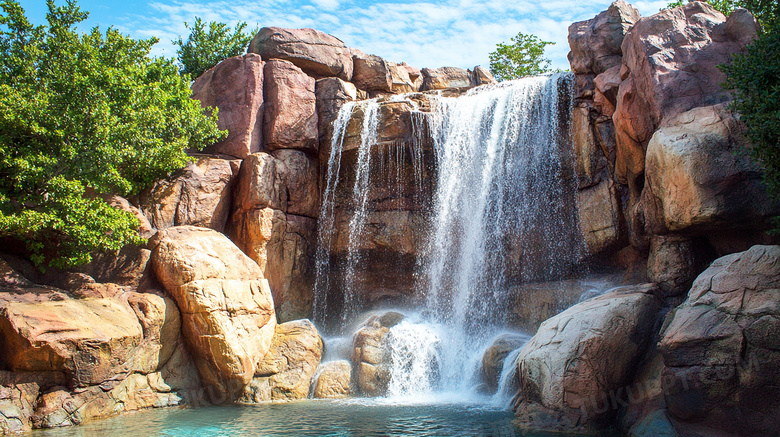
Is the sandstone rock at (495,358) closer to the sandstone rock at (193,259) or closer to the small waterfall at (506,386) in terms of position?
the small waterfall at (506,386)

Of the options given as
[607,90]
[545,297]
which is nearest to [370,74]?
[607,90]

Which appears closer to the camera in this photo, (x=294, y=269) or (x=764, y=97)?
(x=764, y=97)

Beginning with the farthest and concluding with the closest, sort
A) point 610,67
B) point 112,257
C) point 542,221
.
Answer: point 542,221 → point 610,67 → point 112,257

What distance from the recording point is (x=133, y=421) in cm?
959

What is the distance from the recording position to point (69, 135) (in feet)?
38.2

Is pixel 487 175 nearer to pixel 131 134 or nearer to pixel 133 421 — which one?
pixel 131 134

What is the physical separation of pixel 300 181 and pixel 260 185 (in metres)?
1.65

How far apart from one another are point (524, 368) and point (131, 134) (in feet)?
34.0

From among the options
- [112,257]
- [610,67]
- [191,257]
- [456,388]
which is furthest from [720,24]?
[112,257]

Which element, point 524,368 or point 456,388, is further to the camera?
point 456,388

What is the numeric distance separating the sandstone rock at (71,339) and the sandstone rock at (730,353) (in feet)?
31.0

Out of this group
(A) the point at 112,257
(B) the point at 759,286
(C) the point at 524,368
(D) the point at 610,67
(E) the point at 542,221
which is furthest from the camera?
(E) the point at 542,221

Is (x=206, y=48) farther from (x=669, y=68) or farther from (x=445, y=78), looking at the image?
(x=669, y=68)

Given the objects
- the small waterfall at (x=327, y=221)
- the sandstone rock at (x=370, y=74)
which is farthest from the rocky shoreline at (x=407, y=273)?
the sandstone rock at (x=370, y=74)
